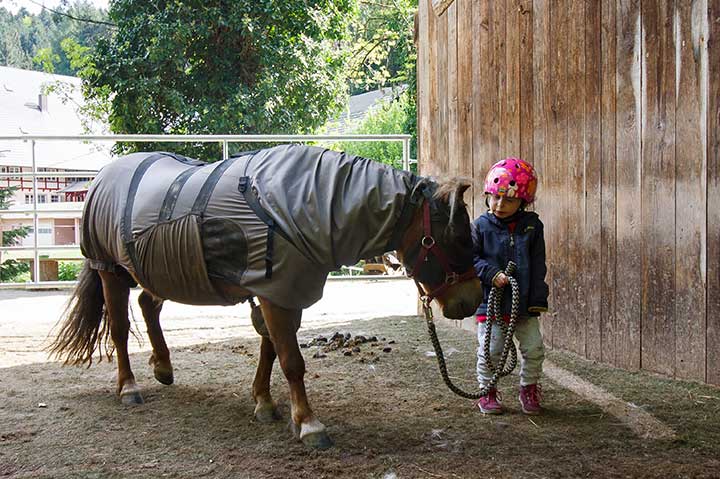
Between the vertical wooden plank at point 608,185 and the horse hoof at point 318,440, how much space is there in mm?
2073

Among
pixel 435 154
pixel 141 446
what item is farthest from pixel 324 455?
pixel 435 154

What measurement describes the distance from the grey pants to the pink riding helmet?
607mm

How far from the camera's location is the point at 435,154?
22.3 ft

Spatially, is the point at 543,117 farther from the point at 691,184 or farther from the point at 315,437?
the point at 315,437

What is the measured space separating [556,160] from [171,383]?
2761 mm

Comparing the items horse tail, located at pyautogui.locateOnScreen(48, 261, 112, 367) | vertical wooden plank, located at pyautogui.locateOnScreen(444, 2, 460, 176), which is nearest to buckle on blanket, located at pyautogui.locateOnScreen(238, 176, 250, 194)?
horse tail, located at pyautogui.locateOnScreen(48, 261, 112, 367)

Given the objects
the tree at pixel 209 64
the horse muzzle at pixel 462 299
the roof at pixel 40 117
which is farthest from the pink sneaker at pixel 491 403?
the roof at pixel 40 117

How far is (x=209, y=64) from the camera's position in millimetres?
16688

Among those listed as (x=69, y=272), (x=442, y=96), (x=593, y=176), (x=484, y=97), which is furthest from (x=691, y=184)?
(x=69, y=272)

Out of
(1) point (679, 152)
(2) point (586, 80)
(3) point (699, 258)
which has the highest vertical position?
(2) point (586, 80)

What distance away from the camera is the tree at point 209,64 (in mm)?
15711

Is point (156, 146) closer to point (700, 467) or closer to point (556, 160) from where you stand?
point (556, 160)

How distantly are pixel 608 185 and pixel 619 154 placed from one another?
0.20 meters

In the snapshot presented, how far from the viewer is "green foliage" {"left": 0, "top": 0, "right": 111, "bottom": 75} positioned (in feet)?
163
